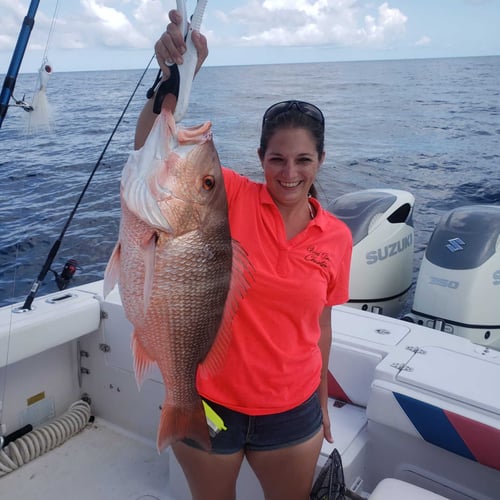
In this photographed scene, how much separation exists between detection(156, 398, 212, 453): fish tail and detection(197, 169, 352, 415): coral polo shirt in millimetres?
96

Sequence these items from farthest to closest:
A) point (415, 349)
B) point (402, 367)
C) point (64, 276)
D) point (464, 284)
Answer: point (464, 284) → point (64, 276) → point (415, 349) → point (402, 367)

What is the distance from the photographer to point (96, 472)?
126 inches

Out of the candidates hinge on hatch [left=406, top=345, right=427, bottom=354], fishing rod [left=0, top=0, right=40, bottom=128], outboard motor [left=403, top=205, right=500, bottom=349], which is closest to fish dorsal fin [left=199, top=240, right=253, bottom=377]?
hinge on hatch [left=406, top=345, right=427, bottom=354]

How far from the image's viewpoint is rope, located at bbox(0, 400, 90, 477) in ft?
10.2

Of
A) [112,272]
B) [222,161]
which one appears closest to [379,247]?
[112,272]

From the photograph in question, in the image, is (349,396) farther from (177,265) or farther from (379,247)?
(379,247)

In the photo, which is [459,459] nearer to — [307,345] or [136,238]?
[307,345]

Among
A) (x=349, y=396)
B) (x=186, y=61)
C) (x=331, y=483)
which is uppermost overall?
(x=186, y=61)

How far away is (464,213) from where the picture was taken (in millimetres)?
4711

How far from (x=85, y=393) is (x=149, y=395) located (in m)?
0.56

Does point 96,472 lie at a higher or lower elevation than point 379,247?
lower

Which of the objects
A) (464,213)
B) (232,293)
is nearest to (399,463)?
(232,293)

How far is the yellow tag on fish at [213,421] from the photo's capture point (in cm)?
181

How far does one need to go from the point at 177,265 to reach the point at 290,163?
55cm
